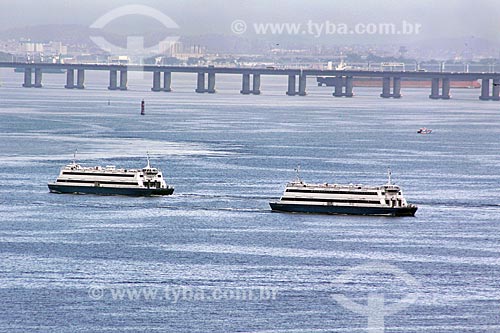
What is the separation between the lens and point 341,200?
88312mm

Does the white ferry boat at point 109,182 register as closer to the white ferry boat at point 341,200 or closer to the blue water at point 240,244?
the blue water at point 240,244

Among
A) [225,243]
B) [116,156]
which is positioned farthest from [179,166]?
[225,243]

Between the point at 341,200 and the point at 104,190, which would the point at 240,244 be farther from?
the point at 104,190

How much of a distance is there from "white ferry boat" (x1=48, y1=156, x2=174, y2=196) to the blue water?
142 cm

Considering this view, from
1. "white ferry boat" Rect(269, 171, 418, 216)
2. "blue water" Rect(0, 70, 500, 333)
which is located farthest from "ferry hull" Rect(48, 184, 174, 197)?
"white ferry boat" Rect(269, 171, 418, 216)

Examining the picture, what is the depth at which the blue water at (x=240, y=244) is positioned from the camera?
183 ft

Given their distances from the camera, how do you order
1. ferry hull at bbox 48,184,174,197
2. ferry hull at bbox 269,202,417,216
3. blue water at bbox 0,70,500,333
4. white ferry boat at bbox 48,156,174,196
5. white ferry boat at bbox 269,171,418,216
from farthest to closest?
white ferry boat at bbox 48,156,174,196
ferry hull at bbox 48,184,174,197
white ferry boat at bbox 269,171,418,216
ferry hull at bbox 269,202,417,216
blue water at bbox 0,70,500,333

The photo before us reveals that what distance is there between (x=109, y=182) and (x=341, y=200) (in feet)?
58.4

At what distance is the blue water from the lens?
55.8 m

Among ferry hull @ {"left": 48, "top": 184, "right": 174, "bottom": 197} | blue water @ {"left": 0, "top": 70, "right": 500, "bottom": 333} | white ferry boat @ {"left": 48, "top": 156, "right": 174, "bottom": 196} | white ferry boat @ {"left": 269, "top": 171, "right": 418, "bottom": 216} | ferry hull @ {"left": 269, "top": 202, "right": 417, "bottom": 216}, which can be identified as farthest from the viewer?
white ferry boat @ {"left": 48, "top": 156, "right": 174, "bottom": 196}

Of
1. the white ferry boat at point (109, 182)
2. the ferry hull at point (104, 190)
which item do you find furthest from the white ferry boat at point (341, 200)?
the white ferry boat at point (109, 182)

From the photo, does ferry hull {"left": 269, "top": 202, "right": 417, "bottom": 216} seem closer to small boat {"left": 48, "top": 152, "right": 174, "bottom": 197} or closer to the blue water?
the blue water

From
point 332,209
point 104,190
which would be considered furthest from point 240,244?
point 104,190

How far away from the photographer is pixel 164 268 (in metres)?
65.0
